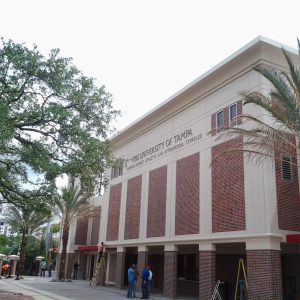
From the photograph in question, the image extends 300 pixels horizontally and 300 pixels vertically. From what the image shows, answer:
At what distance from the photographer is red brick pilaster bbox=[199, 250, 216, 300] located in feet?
64.1

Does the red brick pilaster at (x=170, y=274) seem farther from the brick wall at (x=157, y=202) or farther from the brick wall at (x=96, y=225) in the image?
the brick wall at (x=96, y=225)

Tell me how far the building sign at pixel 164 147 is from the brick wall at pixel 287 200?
573 centimetres

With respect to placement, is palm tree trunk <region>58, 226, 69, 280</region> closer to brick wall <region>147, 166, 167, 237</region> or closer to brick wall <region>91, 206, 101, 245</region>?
brick wall <region>91, 206, 101, 245</region>

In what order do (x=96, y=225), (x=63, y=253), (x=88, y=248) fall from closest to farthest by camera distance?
(x=63, y=253) → (x=88, y=248) → (x=96, y=225)

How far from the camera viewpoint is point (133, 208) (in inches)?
1139

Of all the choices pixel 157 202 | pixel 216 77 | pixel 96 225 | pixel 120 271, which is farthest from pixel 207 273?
pixel 96 225

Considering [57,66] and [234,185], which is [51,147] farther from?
[234,185]

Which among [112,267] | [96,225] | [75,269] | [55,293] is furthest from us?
[75,269]

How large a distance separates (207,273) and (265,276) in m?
3.90

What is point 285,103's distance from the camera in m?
13.8

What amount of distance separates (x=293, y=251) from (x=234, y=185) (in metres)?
4.45

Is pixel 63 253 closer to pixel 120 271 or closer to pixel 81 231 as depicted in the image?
pixel 81 231

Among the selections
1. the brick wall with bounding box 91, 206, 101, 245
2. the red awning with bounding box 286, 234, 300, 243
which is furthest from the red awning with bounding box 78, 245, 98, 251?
the red awning with bounding box 286, 234, 300, 243

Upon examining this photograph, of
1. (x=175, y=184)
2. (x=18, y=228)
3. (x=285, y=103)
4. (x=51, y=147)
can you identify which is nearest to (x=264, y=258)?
(x=285, y=103)
